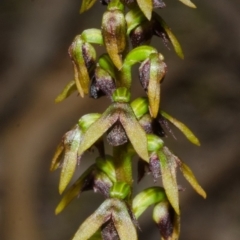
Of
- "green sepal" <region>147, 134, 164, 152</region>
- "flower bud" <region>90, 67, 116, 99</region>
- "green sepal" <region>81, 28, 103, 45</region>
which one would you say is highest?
"green sepal" <region>81, 28, 103, 45</region>

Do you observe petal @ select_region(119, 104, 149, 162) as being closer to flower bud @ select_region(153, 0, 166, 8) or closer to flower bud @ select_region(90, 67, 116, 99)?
flower bud @ select_region(90, 67, 116, 99)

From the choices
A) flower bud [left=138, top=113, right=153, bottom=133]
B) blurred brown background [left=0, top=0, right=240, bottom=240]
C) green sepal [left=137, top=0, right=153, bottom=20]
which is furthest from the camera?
blurred brown background [left=0, top=0, right=240, bottom=240]

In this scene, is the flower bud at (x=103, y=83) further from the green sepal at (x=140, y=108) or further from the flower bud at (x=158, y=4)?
the flower bud at (x=158, y=4)

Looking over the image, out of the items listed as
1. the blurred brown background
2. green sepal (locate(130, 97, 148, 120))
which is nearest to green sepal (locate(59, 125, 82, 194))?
green sepal (locate(130, 97, 148, 120))

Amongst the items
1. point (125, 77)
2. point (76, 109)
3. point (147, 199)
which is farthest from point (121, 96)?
point (76, 109)

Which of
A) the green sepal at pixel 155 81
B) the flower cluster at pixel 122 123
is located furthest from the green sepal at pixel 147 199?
the green sepal at pixel 155 81

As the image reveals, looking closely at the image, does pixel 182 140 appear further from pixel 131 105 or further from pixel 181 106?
pixel 131 105

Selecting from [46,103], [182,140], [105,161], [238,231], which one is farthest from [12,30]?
[105,161]

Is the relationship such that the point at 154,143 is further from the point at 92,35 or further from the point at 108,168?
the point at 92,35
